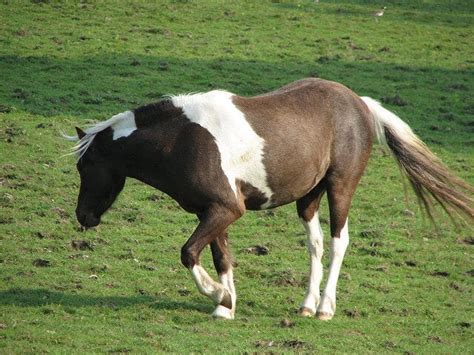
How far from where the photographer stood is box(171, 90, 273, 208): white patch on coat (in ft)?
30.6

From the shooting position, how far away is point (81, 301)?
31.8ft

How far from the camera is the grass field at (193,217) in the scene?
9172 mm

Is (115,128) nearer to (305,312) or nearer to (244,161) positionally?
(244,161)

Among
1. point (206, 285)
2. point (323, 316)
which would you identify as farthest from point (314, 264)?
point (206, 285)

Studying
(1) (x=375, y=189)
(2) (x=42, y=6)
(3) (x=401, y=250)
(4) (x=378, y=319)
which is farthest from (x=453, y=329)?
(2) (x=42, y=6)

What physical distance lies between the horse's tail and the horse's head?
2.87 metres

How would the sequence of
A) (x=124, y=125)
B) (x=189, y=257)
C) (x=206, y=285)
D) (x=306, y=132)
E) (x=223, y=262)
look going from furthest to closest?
(x=306, y=132) < (x=223, y=262) < (x=124, y=125) < (x=206, y=285) < (x=189, y=257)

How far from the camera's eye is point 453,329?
9648mm

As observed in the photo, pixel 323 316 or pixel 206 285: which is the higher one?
pixel 206 285

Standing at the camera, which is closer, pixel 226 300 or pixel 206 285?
pixel 206 285

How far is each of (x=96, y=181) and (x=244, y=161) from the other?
150 centimetres

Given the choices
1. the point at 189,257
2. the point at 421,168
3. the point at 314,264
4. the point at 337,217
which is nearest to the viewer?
the point at 189,257

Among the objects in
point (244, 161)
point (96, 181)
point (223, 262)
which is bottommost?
point (223, 262)

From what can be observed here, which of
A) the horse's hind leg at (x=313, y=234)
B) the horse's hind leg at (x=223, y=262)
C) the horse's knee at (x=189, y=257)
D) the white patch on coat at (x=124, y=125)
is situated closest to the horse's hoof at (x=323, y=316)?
the horse's hind leg at (x=313, y=234)
